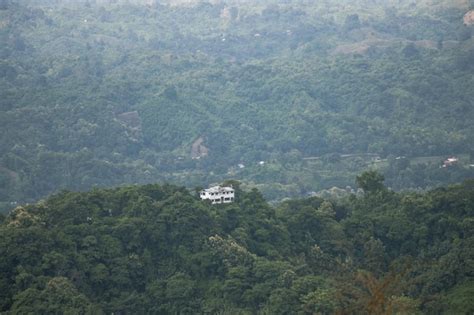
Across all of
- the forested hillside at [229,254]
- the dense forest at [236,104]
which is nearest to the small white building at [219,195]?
the forested hillside at [229,254]

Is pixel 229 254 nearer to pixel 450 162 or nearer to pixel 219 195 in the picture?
pixel 219 195

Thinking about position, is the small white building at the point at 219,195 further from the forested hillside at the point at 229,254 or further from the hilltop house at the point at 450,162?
the hilltop house at the point at 450,162

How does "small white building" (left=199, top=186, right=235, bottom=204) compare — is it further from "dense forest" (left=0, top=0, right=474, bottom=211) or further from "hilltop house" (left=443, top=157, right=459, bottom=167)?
"hilltop house" (left=443, top=157, right=459, bottom=167)

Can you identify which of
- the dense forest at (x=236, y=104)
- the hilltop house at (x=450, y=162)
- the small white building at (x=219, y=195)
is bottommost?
the small white building at (x=219, y=195)

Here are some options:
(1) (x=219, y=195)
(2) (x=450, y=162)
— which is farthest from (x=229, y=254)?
(2) (x=450, y=162)

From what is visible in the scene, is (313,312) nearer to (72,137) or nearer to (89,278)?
(89,278)

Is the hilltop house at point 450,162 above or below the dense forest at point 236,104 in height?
below

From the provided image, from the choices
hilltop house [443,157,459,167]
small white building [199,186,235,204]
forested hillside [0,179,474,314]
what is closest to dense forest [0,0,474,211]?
hilltop house [443,157,459,167]
